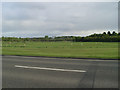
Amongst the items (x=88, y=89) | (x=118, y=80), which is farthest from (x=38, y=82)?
(x=118, y=80)

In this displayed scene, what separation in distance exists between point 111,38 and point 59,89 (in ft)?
240

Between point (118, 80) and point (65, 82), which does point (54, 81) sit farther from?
point (118, 80)

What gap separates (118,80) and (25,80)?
466 cm

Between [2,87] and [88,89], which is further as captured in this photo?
[2,87]

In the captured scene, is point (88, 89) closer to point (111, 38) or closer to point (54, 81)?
point (54, 81)

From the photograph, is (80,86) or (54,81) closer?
(80,86)

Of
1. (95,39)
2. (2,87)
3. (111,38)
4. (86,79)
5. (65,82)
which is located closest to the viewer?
(2,87)

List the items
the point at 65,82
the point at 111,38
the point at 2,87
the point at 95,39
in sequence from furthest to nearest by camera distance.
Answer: the point at 95,39 < the point at 111,38 < the point at 65,82 < the point at 2,87

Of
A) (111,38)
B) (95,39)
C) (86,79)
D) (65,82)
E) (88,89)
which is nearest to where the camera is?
(88,89)

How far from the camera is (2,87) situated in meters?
5.02

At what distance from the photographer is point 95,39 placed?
7712 centimetres

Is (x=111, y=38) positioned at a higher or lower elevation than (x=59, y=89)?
higher

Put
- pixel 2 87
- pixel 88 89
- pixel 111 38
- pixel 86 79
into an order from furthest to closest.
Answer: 1. pixel 111 38
2. pixel 86 79
3. pixel 2 87
4. pixel 88 89

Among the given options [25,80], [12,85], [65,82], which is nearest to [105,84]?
[65,82]
